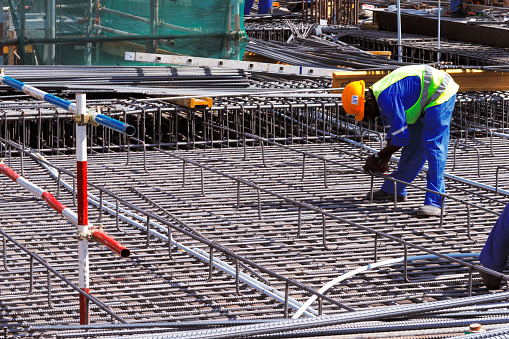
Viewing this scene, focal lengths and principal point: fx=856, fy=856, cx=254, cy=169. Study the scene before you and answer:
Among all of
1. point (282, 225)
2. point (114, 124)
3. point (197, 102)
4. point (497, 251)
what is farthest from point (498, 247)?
point (197, 102)

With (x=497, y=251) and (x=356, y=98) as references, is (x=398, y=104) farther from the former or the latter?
(x=497, y=251)

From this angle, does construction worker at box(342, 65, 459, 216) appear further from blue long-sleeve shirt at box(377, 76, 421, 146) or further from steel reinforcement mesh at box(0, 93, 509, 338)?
steel reinforcement mesh at box(0, 93, 509, 338)

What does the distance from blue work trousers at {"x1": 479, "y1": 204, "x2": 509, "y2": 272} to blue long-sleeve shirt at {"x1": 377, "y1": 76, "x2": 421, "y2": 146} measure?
1897 mm

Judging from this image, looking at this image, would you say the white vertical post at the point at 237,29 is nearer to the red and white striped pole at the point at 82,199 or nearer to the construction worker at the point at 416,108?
the construction worker at the point at 416,108

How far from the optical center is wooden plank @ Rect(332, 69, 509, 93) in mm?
12602

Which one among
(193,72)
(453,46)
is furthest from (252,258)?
(453,46)

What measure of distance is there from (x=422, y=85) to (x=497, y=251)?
2.39m

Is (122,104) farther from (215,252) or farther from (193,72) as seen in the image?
(215,252)

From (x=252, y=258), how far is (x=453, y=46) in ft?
39.5

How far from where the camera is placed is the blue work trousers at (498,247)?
19.6ft

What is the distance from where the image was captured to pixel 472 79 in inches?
502

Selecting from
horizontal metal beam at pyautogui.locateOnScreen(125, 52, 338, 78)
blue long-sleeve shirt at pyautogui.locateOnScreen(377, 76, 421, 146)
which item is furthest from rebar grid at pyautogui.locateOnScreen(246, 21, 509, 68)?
blue long-sleeve shirt at pyautogui.locateOnScreen(377, 76, 421, 146)

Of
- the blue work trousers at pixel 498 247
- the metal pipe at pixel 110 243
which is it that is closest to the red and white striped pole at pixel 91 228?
the metal pipe at pixel 110 243

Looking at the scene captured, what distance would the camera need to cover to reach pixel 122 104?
11398 mm
